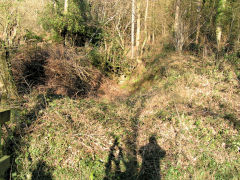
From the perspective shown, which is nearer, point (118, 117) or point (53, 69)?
point (118, 117)

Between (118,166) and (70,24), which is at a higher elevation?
(70,24)

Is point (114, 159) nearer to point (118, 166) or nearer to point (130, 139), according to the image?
point (118, 166)

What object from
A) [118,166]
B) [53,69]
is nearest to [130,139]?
[118,166]

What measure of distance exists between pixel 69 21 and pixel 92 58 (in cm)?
379

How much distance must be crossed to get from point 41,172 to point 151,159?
9.03ft

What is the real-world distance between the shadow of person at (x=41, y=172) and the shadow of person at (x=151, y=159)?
220cm

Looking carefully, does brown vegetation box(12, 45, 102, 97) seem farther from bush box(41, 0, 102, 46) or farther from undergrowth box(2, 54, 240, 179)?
bush box(41, 0, 102, 46)

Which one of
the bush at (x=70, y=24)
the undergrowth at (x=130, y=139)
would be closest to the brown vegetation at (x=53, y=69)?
the undergrowth at (x=130, y=139)

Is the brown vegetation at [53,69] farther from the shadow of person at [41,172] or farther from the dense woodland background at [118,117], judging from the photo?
the shadow of person at [41,172]

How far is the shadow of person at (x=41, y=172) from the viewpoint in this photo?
441 cm

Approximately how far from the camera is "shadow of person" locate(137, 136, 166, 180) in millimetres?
4539

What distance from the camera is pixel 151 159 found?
4.87 metres

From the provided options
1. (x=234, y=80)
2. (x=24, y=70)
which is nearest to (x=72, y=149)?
(x=24, y=70)

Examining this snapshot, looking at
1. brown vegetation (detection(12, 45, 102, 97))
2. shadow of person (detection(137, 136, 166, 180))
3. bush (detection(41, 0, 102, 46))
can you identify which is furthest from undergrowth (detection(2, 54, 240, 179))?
bush (detection(41, 0, 102, 46))
